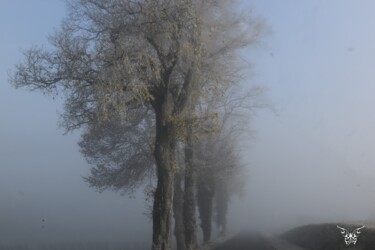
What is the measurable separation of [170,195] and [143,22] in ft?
22.6

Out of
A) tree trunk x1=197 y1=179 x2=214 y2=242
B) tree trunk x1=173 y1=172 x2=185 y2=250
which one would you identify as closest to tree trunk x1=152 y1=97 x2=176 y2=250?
tree trunk x1=173 y1=172 x2=185 y2=250

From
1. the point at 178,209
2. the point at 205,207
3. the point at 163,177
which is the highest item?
the point at 205,207

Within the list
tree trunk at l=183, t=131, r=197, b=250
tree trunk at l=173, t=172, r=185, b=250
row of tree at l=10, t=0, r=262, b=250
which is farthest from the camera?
tree trunk at l=173, t=172, r=185, b=250

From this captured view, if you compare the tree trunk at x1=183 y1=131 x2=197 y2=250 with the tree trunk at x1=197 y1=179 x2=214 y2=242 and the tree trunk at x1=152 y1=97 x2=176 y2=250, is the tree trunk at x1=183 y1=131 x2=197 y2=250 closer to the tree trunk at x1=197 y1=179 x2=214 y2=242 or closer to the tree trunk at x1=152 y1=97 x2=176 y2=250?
the tree trunk at x1=197 y1=179 x2=214 y2=242

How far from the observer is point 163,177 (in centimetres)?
2362

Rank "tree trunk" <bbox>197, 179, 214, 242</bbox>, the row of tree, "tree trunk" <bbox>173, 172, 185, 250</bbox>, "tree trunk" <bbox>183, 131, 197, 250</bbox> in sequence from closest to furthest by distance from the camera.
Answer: the row of tree < "tree trunk" <bbox>183, 131, 197, 250</bbox> < "tree trunk" <bbox>173, 172, 185, 250</bbox> < "tree trunk" <bbox>197, 179, 214, 242</bbox>

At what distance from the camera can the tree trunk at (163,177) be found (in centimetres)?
2319

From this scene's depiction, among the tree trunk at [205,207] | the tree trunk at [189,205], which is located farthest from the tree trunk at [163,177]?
the tree trunk at [205,207]

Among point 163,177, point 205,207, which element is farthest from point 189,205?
point 163,177

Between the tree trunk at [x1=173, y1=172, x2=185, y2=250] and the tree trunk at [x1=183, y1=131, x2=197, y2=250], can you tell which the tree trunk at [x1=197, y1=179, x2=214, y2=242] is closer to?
the tree trunk at [x1=173, y1=172, x2=185, y2=250]

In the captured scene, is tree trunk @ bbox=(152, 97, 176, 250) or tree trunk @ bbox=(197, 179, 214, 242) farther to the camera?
tree trunk @ bbox=(197, 179, 214, 242)

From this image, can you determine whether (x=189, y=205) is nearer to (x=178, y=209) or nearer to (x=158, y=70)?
(x=178, y=209)

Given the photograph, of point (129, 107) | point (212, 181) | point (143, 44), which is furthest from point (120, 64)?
point (212, 181)

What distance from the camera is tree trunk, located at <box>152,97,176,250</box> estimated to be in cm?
2319
